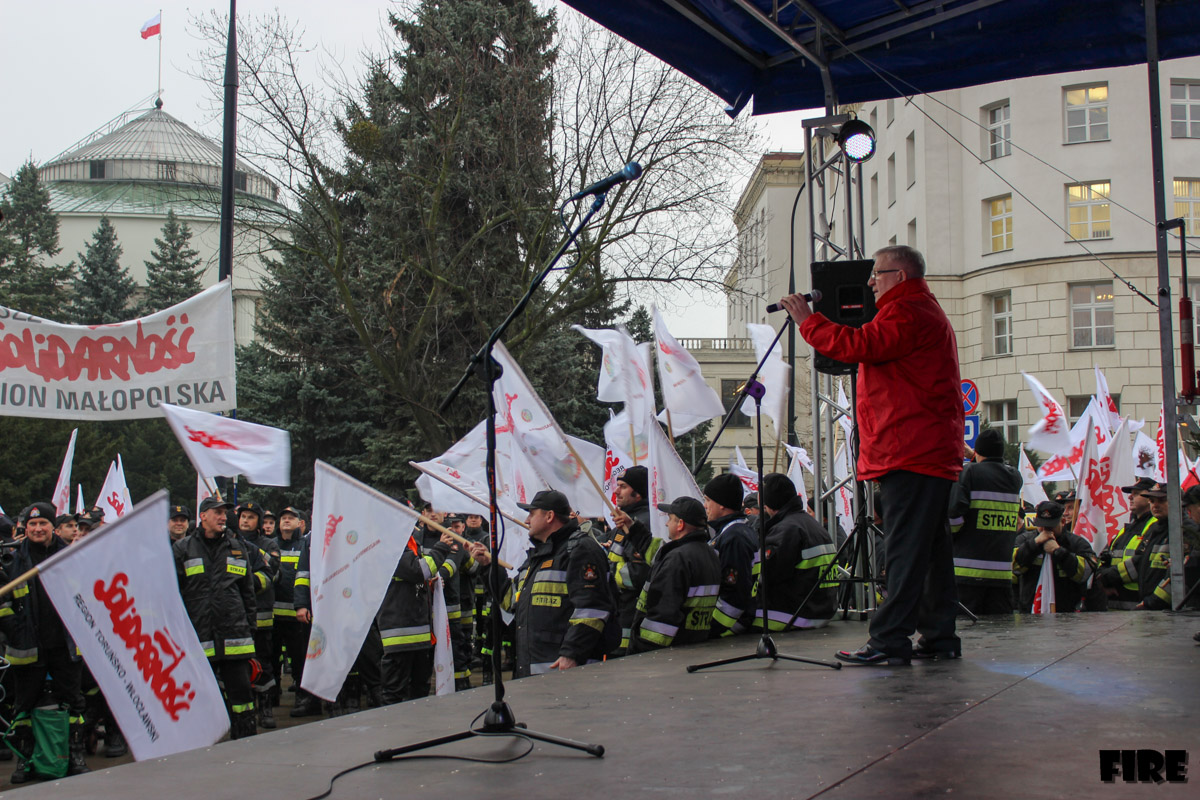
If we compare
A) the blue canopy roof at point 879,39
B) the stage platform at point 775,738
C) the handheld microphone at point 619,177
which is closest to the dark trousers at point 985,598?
the stage platform at point 775,738

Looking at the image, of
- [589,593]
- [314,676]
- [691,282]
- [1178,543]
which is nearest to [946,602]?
[589,593]

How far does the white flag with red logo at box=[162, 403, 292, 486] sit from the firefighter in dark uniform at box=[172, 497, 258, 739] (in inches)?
36.0

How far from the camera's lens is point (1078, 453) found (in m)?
15.8

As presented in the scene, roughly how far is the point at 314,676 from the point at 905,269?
5116 mm

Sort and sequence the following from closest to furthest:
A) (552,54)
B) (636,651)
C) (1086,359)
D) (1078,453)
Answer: (636,651)
(1078,453)
(552,54)
(1086,359)

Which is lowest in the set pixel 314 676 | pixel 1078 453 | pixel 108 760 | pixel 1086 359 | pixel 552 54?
pixel 108 760

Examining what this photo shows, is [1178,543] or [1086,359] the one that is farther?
[1086,359]

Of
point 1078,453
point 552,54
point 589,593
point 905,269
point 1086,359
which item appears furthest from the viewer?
point 1086,359

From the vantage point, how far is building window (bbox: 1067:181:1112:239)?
33.8m

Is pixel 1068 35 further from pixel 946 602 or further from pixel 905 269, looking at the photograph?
pixel 946 602

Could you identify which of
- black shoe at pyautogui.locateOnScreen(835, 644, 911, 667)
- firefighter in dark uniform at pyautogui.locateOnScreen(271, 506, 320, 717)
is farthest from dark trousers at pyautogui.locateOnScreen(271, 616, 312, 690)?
black shoe at pyautogui.locateOnScreen(835, 644, 911, 667)

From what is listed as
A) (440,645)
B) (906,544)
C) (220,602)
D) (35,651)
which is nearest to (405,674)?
(440,645)

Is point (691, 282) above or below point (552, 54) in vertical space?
below

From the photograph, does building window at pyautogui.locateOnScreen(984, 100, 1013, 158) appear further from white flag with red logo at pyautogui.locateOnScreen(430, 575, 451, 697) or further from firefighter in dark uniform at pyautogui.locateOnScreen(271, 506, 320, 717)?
firefighter in dark uniform at pyautogui.locateOnScreen(271, 506, 320, 717)
